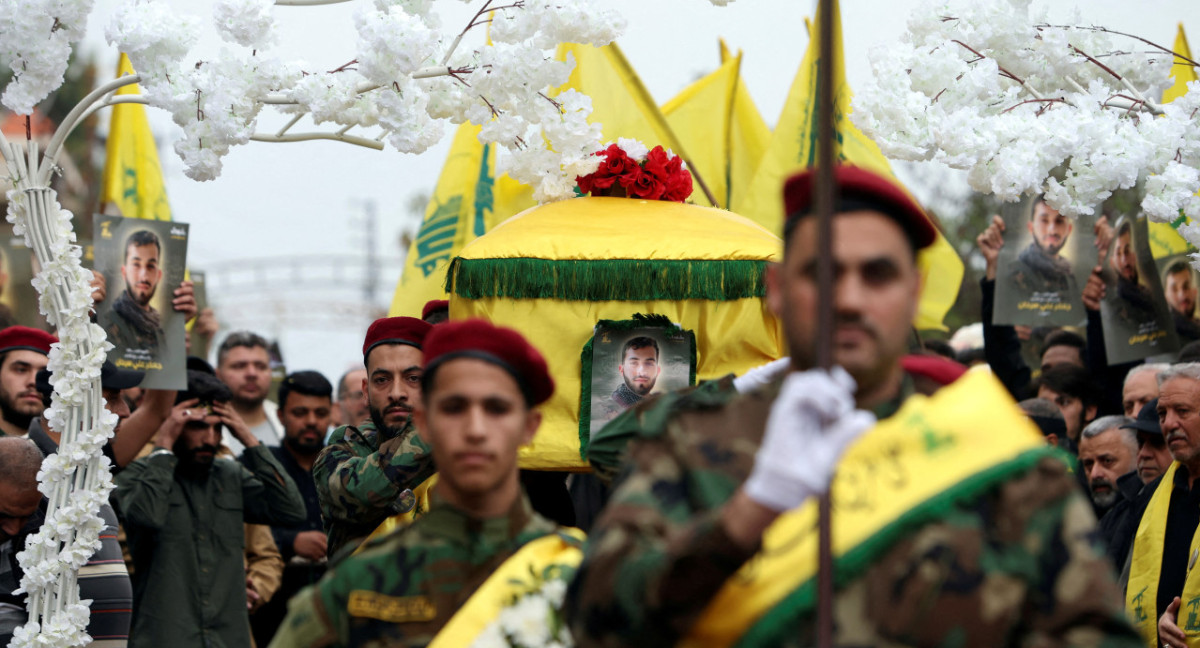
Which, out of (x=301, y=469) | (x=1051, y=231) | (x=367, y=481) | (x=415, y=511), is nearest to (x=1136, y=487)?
(x=1051, y=231)

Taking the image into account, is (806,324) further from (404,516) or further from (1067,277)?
(1067,277)

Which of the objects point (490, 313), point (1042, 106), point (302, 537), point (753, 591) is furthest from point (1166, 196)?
point (302, 537)

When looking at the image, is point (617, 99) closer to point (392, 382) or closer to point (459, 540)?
point (392, 382)

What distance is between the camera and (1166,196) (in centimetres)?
512

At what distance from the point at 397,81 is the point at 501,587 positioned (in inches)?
92.5

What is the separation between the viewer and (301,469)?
7137mm

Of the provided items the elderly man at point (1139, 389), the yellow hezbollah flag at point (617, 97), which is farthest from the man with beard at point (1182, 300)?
the yellow hezbollah flag at point (617, 97)

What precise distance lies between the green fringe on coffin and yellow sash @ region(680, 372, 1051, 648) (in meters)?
2.95

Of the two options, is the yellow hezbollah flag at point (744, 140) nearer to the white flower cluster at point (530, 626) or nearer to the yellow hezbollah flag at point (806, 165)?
the yellow hezbollah flag at point (806, 165)

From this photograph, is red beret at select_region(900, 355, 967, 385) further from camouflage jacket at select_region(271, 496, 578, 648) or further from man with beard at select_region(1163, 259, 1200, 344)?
man with beard at select_region(1163, 259, 1200, 344)

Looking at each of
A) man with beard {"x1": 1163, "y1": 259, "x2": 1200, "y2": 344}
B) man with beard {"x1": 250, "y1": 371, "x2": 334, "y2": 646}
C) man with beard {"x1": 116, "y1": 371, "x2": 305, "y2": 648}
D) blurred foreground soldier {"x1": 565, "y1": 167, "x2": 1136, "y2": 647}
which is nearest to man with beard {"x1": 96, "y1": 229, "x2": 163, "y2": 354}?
man with beard {"x1": 116, "y1": 371, "x2": 305, "y2": 648}

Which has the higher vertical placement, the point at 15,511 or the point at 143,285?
the point at 143,285

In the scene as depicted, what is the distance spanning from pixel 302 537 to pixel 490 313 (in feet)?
7.27

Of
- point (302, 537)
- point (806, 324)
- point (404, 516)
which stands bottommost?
point (302, 537)
